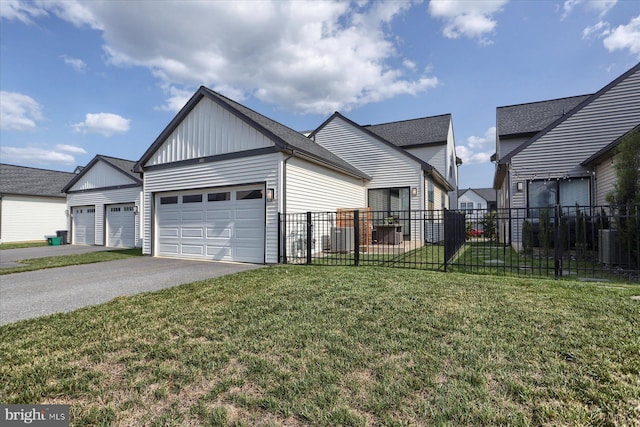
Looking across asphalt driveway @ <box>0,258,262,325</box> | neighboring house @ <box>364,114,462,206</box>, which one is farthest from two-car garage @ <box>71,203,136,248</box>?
neighboring house @ <box>364,114,462,206</box>

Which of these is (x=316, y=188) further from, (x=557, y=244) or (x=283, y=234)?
(x=557, y=244)

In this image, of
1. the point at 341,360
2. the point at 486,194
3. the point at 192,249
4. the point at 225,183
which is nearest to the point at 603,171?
the point at 341,360

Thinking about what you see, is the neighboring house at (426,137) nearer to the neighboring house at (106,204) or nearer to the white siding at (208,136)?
the white siding at (208,136)

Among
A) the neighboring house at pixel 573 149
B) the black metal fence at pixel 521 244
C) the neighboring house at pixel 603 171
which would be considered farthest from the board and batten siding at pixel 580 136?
the black metal fence at pixel 521 244

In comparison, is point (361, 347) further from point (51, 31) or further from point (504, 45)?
point (51, 31)

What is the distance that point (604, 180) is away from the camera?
9320 millimetres

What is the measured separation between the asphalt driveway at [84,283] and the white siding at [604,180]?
36.8 ft

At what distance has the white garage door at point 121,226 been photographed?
1683cm

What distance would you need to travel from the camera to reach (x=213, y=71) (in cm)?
1320

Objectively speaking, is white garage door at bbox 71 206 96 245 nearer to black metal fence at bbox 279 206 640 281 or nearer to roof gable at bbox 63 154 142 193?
roof gable at bbox 63 154 142 193

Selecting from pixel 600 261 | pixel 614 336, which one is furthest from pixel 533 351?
pixel 600 261

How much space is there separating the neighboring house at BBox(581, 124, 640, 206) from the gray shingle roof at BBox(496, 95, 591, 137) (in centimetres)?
665

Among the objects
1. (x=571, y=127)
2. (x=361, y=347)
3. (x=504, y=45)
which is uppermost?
(x=504, y=45)

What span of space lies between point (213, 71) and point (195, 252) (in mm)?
8306
